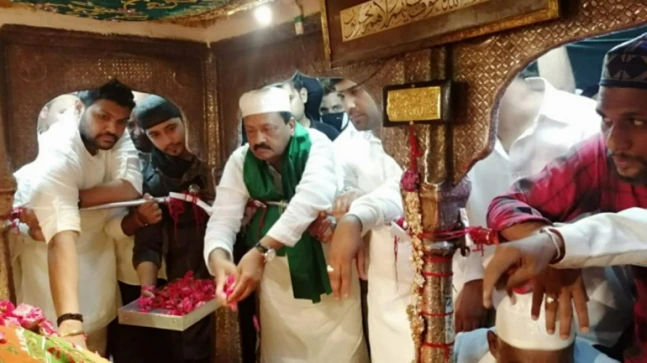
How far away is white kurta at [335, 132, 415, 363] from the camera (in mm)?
1506

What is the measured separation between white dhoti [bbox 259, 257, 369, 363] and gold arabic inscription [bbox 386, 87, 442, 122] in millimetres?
746

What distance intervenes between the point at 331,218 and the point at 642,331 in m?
0.86

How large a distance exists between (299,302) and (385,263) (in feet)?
1.29

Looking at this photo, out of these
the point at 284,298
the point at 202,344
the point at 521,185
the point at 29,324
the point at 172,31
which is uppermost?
the point at 172,31

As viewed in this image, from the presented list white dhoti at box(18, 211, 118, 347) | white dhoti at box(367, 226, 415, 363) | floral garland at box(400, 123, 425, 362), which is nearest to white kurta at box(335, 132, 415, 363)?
white dhoti at box(367, 226, 415, 363)

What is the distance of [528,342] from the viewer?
1109 mm

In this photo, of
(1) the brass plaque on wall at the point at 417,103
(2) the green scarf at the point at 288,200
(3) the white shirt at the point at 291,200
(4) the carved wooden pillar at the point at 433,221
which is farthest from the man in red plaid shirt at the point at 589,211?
(2) the green scarf at the point at 288,200

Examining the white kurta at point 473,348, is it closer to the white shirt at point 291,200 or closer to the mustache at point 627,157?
the mustache at point 627,157

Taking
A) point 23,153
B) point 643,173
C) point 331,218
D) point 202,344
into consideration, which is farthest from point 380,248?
point 23,153

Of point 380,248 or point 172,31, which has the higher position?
point 172,31

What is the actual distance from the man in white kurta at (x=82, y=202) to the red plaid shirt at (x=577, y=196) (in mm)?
1174

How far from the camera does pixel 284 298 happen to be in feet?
6.16

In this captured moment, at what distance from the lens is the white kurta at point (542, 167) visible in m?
1.17

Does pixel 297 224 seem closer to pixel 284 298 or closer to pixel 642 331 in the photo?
pixel 284 298
